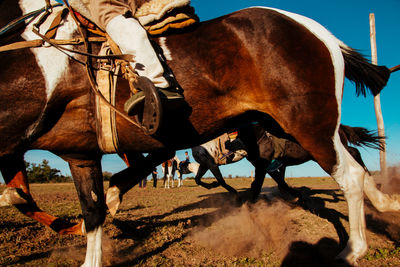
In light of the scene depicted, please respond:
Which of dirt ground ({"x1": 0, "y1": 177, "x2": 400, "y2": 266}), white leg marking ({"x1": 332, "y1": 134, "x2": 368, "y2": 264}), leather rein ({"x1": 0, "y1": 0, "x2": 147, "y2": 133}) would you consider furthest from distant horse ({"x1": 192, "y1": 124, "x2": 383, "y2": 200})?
leather rein ({"x1": 0, "y1": 0, "x2": 147, "y2": 133})

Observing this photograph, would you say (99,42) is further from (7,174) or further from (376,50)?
(376,50)

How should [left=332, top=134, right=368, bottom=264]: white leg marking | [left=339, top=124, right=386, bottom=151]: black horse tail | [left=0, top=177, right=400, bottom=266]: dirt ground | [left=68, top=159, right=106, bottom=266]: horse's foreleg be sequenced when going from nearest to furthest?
[left=332, top=134, right=368, bottom=264]: white leg marking, [left=68, top=159, right=106, bottom=266]: horse's foreleg, [left=0, top=177, right=400, bottom=266]: dirt ground, [left=339, top=124, right=386, bottom=151]: black horse tail

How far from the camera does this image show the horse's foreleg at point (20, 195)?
8.14 ft

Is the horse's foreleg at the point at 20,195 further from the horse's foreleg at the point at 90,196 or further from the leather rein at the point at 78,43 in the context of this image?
the leather rein at the point at 78,43

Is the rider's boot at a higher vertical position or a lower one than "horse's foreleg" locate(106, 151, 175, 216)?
higher

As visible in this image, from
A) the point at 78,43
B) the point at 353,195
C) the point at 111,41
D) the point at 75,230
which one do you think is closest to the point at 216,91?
the point at 111,41

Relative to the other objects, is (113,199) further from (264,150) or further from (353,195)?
(264,150)

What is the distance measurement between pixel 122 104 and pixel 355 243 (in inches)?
95.7

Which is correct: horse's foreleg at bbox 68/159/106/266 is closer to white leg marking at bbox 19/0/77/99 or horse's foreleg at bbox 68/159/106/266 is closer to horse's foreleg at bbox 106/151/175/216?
horse's foreleg at bbox 106/151/175/216

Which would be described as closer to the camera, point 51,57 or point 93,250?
point 51,57

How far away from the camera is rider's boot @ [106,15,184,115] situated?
76.5 inches

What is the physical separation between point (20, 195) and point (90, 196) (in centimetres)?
73

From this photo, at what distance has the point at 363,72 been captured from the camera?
2805 millimetres

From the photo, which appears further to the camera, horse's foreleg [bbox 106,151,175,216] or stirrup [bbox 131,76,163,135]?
horse's foreleg [bbox 106,151,175,216]
